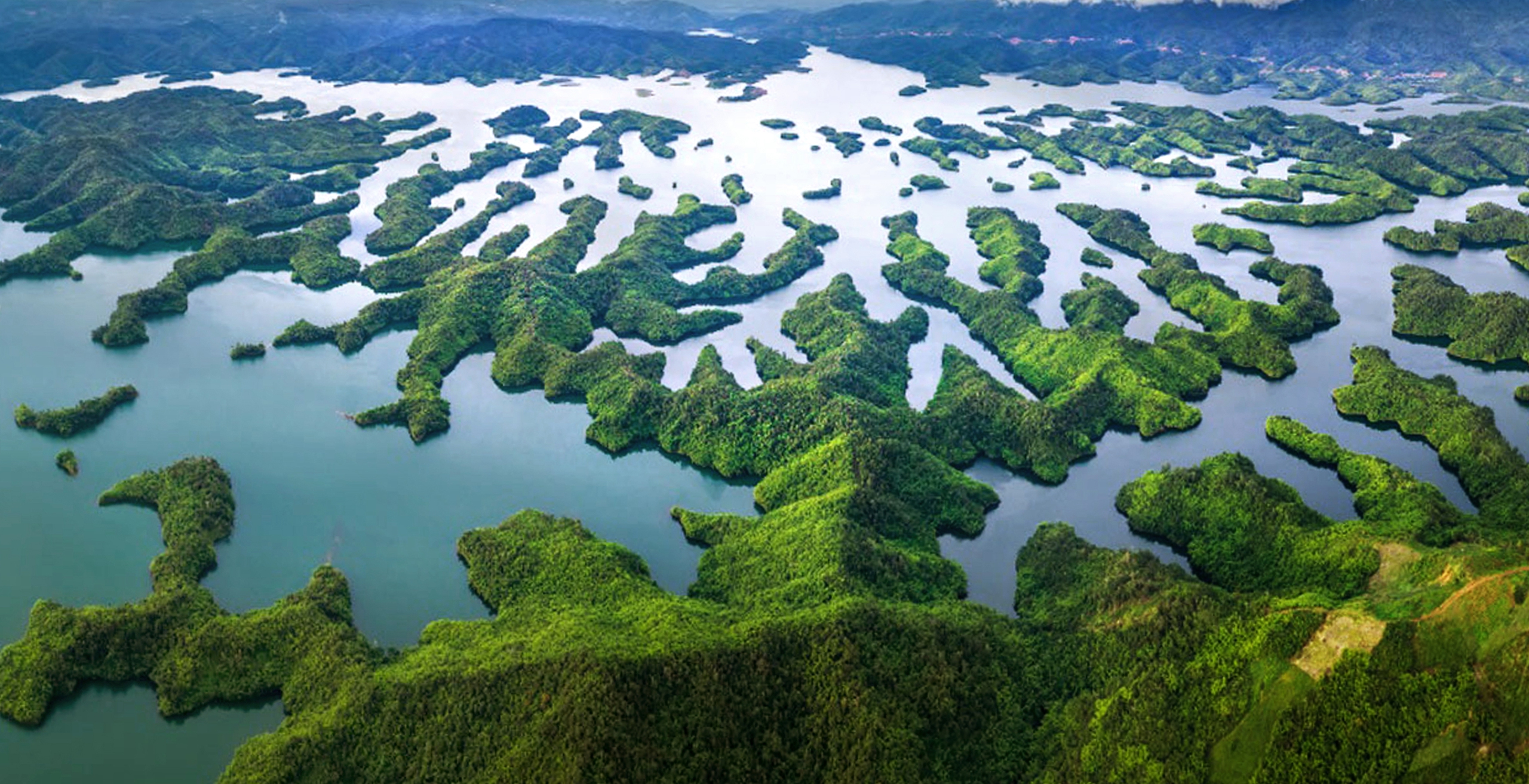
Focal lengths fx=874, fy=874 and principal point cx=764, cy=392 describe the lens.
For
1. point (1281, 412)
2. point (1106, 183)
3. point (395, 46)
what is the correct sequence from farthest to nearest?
point (395, 46)
point (1106, 183)
point (1281, 412)

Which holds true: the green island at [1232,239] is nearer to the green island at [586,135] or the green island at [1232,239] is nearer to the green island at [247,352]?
the green island at [586,135]

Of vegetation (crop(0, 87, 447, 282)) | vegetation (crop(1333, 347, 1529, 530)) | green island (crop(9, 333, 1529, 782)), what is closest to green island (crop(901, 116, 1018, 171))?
vegetation (crop(1333, 347, 1529, 530))

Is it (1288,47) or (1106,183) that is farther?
(1288,47)

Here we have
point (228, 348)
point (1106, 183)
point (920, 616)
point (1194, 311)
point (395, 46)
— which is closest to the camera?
point (920, 616)

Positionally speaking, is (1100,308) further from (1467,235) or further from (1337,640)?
(1467,235)

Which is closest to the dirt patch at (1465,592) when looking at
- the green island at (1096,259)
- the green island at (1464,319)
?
the green island at (1464,319)

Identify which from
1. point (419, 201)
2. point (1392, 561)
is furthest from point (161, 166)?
point (1392, 561)

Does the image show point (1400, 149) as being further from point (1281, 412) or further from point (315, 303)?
point (315, 303)

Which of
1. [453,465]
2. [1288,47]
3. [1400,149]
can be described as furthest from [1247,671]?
[1288,47]
